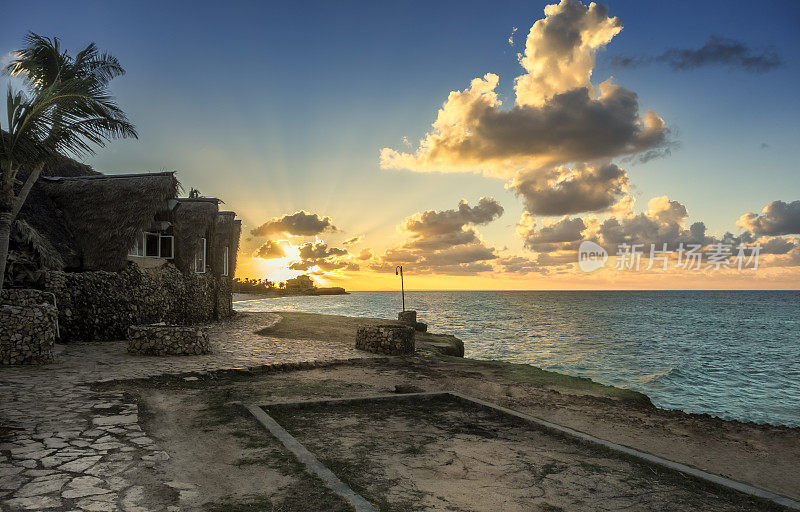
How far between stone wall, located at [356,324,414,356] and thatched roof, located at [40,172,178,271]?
10.0 metres

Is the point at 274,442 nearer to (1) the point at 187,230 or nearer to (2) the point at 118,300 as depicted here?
(2) the point at 118,300

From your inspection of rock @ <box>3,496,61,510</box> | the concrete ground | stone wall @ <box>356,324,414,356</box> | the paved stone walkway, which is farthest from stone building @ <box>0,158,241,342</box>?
rock @ <box>3,496,61,510</box>

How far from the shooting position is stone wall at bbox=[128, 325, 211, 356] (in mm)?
13445

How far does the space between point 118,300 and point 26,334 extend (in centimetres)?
624

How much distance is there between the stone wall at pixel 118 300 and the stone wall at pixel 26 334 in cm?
472

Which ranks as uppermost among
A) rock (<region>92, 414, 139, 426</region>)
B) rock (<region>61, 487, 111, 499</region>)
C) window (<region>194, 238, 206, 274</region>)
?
window (<region>194, 238, 206, 274</region>)

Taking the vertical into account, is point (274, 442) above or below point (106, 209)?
below

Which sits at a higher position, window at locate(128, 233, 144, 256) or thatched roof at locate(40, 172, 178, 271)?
thatched roof at locate(40, 172, 178, 271)

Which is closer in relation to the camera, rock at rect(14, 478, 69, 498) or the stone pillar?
rock at rect(14, 478, 69, 498)

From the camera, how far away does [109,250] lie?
688 inches

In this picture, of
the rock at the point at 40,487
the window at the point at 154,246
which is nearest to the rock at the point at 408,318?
the window at the point at 154,246

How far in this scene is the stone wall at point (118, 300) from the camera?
16.0 m

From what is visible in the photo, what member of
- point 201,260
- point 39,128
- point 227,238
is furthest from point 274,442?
point 227,238

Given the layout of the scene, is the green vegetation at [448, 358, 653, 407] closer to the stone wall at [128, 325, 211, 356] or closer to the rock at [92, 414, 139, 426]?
the stone wall at [128, 325, 211, 356]
